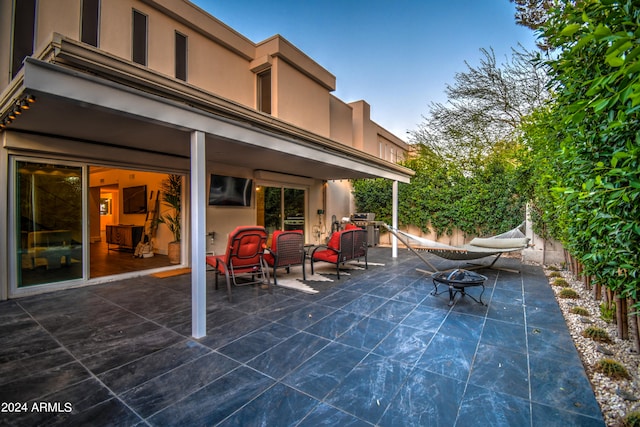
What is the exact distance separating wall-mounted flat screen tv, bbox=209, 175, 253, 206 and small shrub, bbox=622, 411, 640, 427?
7.19 metres

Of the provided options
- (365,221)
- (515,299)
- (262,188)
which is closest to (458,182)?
(365,221)

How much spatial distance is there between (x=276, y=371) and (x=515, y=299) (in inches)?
153

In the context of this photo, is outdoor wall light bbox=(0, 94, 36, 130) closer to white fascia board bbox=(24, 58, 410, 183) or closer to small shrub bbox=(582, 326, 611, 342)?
white fascia board bbox=(24, 58, 410, 183)

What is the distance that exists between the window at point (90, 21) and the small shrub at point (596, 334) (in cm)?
871

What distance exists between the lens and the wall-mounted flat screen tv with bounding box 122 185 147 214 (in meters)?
9.00

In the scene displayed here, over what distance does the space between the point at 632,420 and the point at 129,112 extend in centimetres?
429

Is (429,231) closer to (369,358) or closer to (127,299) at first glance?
(369,358)

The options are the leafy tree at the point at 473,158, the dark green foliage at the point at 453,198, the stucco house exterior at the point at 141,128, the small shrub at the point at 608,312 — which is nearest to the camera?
the stucco house exterior at the point at 141,128

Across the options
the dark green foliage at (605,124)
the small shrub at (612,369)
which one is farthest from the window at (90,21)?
the small shrub at (612,369)

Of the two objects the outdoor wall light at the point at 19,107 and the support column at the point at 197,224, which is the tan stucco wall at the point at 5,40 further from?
the support column at the point at 197,224

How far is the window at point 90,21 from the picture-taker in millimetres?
5259

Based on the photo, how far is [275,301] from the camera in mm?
4254

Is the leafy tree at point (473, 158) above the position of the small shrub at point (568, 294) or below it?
above

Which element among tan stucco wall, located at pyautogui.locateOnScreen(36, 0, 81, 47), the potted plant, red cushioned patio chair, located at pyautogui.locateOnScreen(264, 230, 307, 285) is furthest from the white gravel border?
tan stucco wall, located at pyautogui.locateOnScreen(36, 0, 81, 47)
